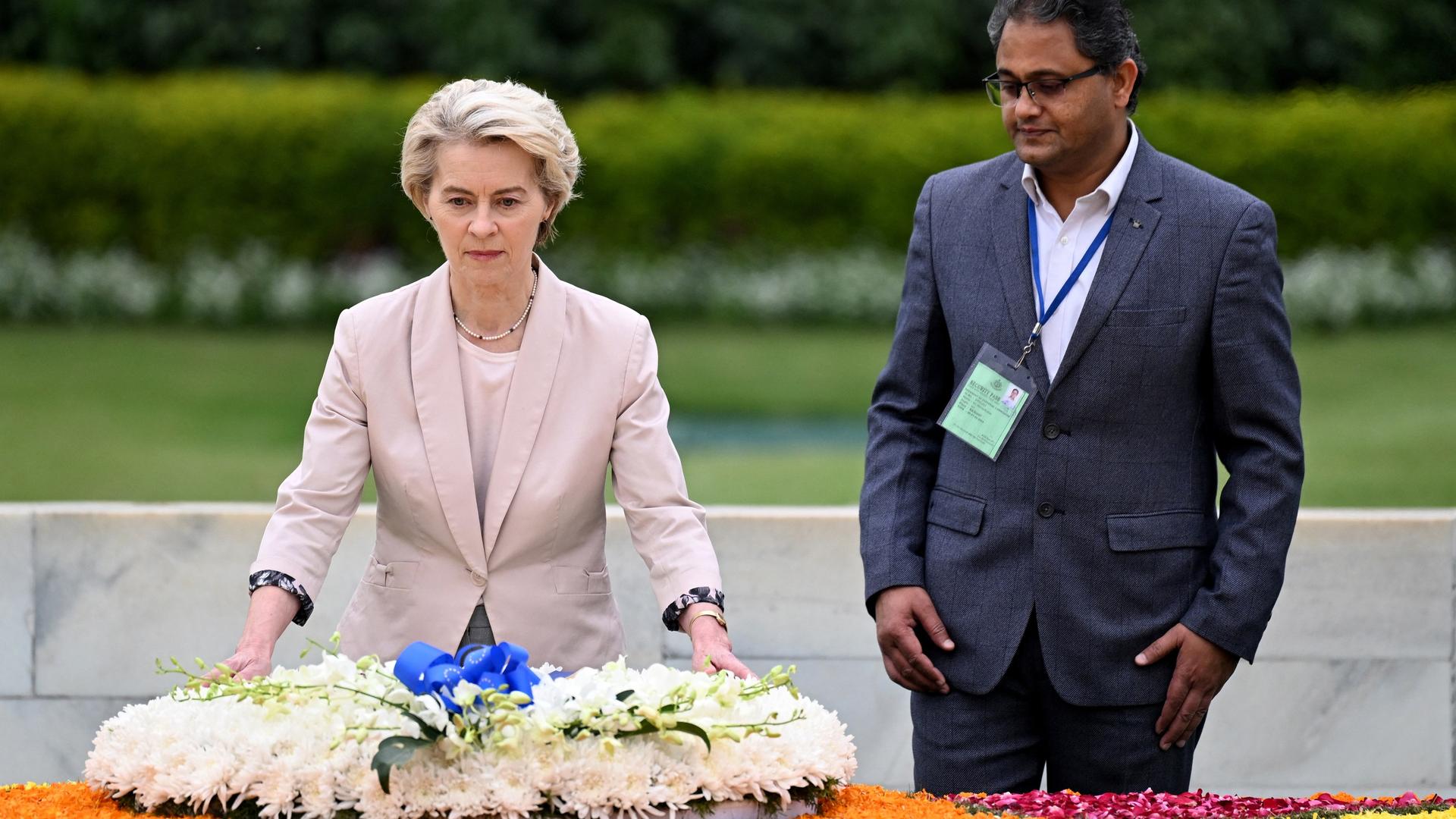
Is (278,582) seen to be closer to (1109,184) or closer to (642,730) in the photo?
(642,730)

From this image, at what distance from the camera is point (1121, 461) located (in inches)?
115

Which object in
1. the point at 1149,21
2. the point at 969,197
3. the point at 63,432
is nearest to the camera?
the point at 969,197

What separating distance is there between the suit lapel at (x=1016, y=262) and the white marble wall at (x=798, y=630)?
66.3 inches

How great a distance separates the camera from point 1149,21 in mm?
15680

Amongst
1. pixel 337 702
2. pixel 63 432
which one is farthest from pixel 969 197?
pixel 63 432

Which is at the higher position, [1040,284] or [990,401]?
[1040,284]

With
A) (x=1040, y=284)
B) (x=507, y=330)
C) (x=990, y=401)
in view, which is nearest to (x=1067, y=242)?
(x=1040, y=284)

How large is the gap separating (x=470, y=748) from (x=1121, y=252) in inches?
59.2

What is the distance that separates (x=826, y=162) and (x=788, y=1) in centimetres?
359

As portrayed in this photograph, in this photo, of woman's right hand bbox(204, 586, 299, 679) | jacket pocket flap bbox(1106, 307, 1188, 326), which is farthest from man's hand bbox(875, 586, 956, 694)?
woman's right hand bbox(204, 586, 299, 679)

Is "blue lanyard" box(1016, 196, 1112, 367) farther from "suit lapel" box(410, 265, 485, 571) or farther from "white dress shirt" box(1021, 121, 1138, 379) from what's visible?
"suit lapel" box(410, 265, 485, 571)

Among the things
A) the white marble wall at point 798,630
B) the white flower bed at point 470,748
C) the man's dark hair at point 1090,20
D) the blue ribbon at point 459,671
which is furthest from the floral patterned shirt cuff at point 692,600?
the white marble wall at point 798,630

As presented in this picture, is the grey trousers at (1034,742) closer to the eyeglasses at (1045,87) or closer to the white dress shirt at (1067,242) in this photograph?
the white dress shirt at (1067,242)

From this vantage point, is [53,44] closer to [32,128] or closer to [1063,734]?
[32,128]
